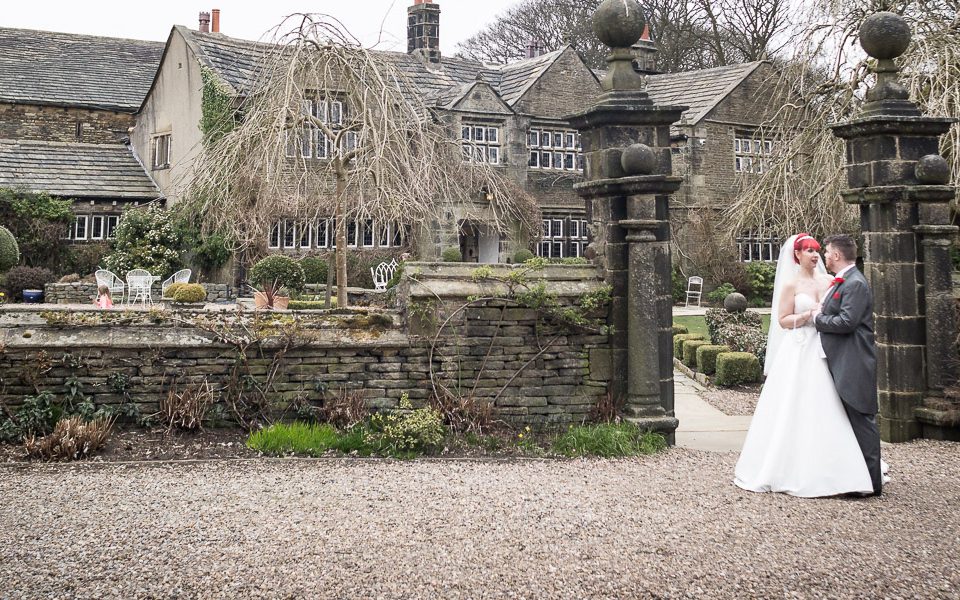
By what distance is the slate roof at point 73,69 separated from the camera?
29344mm

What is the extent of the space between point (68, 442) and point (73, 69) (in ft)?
98.3

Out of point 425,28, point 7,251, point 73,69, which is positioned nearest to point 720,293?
point 425,28

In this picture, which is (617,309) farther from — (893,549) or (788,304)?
(893,549)

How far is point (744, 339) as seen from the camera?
12.6 m

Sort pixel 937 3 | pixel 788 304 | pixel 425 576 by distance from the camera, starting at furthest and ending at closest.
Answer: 1. pixel 937 3
2. pixel 788 304
3. pixel 425 576

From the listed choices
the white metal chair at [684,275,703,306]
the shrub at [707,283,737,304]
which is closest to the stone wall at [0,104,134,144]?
the white metal chair at [684,275,703,306]

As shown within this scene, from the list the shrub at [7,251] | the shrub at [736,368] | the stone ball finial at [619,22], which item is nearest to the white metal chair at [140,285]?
the shrub at [7,251]

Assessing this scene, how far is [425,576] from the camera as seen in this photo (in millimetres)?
3881

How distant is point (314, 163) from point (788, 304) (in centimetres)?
631

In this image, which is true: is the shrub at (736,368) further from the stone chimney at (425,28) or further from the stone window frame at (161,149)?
the stone window frame at (161,149)

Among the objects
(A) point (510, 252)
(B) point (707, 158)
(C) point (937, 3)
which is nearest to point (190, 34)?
(A) point (510, 252)

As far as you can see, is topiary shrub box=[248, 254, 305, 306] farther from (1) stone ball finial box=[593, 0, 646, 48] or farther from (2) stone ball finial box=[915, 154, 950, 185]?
(2) stone ball finial box=[915, 154, 950, 185]

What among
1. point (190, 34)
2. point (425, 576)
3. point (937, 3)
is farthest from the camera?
point (190, 34)

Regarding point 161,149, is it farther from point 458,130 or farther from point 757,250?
point 757,250
